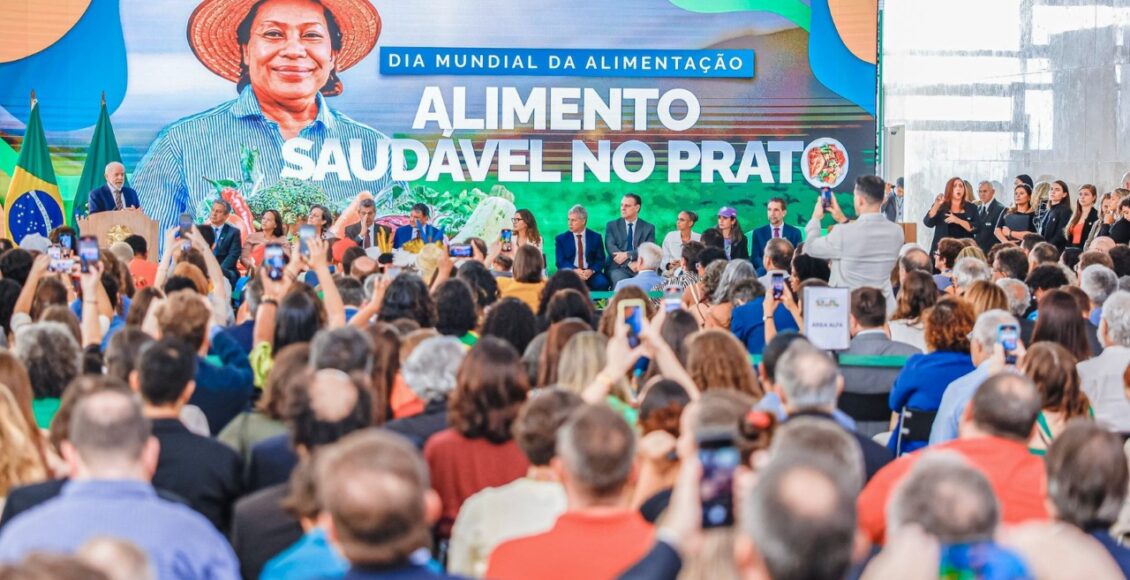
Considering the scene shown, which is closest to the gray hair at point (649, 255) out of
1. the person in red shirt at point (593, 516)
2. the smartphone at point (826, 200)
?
the smartphone at point (826, 200)

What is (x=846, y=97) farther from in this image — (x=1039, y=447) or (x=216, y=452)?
(x=216, y=452)

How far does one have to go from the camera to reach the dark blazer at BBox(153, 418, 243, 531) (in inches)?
161

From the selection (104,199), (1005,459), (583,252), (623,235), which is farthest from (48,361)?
(623,235)

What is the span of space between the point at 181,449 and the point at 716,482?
2070mm

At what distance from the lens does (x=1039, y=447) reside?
4.76 metres

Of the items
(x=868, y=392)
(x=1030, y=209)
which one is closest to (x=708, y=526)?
(x=868, y=392)

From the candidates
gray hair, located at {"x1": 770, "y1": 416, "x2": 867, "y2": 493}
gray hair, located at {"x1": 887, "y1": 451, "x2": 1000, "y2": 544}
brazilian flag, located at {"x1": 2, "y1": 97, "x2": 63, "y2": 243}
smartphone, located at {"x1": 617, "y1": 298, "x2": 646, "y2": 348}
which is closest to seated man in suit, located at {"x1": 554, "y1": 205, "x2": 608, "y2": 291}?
brazilian flag, located at {"x1": 2, "y1": 97, "x2": 63, "y2": 243}

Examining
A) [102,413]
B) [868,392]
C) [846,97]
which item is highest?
[846,97]

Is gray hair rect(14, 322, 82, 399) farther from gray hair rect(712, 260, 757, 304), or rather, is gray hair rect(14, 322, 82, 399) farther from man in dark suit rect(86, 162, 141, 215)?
man in dark suit rect(86, 162, 141, 215)

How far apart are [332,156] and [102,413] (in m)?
11.5

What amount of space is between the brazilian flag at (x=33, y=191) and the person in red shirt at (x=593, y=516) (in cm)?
1152

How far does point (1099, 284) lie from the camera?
738cm

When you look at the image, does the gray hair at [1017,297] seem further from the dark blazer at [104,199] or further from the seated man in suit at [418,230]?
the dark blazer at [104,199]

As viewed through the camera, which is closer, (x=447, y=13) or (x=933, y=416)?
(x=933, y=416)
